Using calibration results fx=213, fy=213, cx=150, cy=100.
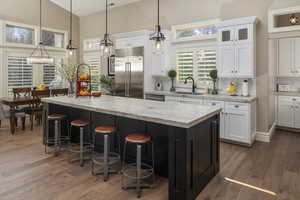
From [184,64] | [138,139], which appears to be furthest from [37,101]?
[138,139]

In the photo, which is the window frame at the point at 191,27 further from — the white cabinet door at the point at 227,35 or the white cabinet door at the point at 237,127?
the white cabinet door at the point at 237,127

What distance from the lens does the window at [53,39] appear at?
7.48 m

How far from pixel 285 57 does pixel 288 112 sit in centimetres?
144

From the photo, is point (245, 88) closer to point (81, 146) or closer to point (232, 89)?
point (232, 89)

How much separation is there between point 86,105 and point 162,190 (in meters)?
1.68

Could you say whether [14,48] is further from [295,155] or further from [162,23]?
[295,155]

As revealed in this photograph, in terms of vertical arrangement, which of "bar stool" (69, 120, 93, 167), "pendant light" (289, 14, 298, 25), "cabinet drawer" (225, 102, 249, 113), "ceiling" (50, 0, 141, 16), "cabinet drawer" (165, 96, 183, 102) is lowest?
"bar stool" (69, 120, 93, 167)

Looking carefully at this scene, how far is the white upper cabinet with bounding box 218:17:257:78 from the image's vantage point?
435cm

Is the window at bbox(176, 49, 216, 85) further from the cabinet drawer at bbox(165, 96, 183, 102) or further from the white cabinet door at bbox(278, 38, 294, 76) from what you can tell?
the white cabinet door at bbox(278, 38, 294, 76)

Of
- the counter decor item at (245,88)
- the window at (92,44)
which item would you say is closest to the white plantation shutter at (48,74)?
the window at (92,44)

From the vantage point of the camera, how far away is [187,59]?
5672 millimetres

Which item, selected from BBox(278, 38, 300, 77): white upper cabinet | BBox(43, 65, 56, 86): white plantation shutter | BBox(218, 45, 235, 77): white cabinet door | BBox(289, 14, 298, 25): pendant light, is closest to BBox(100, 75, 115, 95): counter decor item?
BBox(43, 65, 56, 86): white plantation shutter

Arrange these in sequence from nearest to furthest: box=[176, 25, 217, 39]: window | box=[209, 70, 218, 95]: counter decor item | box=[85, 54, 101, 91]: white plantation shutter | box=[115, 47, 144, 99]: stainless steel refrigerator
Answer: box=[209, 70, 218, 95]: counter decor item, box=[176, 25, 217, 39]: window, box=[115, 47, 144, 99]: stainless steel refrigerator, box=[85, 54, 101, 91]: white plantation shutter

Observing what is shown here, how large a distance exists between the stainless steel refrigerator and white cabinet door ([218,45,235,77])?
6.82ft
